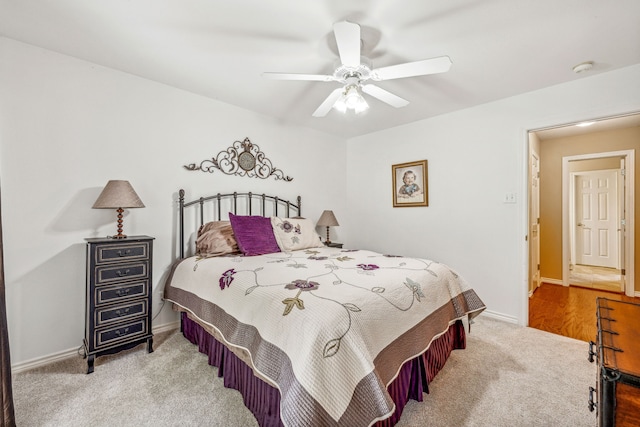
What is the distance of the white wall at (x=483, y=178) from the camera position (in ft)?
8.25

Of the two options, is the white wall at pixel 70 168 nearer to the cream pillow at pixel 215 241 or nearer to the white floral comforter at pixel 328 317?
the cream pillow at pixel 215 241

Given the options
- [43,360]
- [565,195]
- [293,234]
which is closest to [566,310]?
[565,195]

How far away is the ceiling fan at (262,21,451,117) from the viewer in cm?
156

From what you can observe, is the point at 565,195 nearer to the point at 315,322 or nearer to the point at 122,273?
the point at 315,322

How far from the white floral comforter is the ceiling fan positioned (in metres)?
1.33

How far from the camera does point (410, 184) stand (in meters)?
3.76

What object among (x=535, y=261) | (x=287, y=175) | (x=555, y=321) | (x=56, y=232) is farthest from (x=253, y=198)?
(x=535, y=261)

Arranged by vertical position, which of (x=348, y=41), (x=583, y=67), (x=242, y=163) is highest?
(x=583, y=67)

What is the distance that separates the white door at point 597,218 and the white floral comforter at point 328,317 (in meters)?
5.29

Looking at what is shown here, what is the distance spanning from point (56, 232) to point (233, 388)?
1852 mm

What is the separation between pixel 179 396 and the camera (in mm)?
1688

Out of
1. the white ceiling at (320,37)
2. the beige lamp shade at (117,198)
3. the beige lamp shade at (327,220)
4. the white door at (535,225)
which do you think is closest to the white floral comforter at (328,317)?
the beige lamp shade at (117,198)

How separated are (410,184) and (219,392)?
3216mm

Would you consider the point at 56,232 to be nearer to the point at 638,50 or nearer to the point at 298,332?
the point at 298,332
